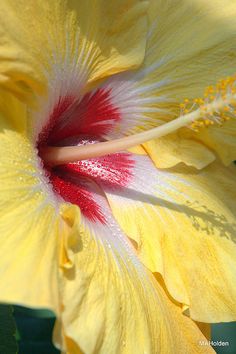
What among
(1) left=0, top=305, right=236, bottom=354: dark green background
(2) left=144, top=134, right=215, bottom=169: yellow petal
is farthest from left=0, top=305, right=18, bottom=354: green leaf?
(2) left=144, top=134, right=215, bottom=169: yellow petal

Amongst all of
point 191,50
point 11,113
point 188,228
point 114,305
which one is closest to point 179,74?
point 191,50

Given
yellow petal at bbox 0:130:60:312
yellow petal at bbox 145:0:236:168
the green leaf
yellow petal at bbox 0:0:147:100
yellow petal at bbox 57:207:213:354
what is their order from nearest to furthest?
yellow petal at bbox 0:130:60:312, yellow petal at bbox 57:207:213:354, yellow petal at bbox 0:0:147:100, the green leaf, yellow petal at bbox 145:0:236:168

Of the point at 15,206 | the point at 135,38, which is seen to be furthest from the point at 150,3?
the point at 15,206

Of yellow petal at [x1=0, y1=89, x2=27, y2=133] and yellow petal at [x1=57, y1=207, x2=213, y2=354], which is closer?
yellow petal at [x1=57, y1=207, x2=213, y2=354]

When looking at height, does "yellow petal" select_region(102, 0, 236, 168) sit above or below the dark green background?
above

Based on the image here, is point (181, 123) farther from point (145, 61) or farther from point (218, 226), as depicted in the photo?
point (218, 226)

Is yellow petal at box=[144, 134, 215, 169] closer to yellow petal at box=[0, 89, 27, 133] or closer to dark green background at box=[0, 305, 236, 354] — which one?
yellow petal at box=[0, 89, 27, 133]

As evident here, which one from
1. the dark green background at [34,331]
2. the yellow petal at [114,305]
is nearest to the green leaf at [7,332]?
the dark green background at [34,331]

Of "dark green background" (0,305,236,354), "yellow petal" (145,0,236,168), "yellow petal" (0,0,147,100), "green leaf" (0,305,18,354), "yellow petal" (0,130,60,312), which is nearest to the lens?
"yellow petal" (0,130,60,312)
